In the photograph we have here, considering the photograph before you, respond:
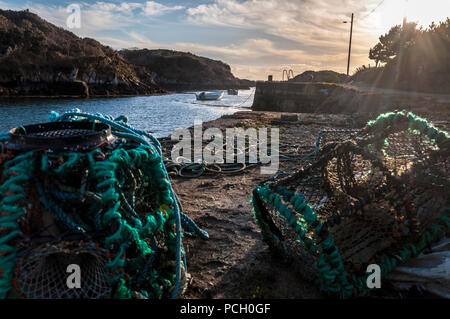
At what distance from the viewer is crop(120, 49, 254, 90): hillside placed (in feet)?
482

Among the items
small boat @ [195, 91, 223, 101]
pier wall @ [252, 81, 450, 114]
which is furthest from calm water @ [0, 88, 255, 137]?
small boat @ [195, 91, 223, 101]

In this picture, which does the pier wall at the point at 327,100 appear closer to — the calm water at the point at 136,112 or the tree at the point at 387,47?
the calm water at the point at 136,112

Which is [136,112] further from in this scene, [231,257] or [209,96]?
[231,257]

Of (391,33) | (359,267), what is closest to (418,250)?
(359,267)

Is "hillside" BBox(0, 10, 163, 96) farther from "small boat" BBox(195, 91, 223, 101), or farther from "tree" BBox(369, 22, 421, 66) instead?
"tree" BBox(369, 22, 421, 66)

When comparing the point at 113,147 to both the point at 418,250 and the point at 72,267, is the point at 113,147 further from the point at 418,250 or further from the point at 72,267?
the point at 418,250

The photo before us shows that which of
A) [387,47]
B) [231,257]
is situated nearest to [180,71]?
[387,47]

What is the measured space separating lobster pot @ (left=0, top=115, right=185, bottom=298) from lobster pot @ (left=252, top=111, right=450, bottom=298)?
4.07 ft

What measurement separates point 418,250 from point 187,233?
2.27 metres

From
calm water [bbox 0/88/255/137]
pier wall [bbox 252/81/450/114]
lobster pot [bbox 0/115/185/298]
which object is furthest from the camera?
calm water [bbox 0/88/255/137]

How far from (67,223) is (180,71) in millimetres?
161489

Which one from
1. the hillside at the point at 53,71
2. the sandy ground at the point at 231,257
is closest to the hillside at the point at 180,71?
the hillside at the point at 53,71

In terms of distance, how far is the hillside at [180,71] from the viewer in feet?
482

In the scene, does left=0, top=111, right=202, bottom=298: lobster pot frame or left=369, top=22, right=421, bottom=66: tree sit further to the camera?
left=369, top=22, right=421, bottom=66: tree
